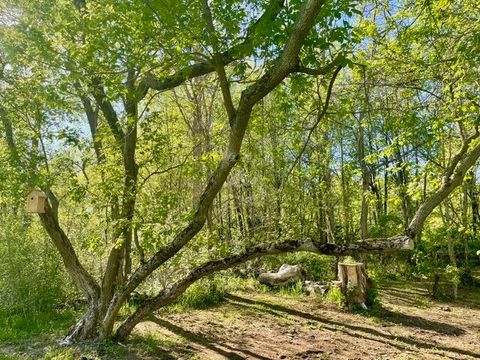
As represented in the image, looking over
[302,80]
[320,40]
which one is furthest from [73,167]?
[320,40]

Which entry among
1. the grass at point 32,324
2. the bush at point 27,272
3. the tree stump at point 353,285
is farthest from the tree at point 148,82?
the tree stump at point 353,285

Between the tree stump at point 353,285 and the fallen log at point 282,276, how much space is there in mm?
2333

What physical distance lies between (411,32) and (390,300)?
6615mm

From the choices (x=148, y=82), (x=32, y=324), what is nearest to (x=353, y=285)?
(x=148, y=82)

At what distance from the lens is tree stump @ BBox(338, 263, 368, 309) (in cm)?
836

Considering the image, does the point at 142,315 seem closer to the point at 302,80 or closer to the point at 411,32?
the point at 302,80

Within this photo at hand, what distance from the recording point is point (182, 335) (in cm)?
631

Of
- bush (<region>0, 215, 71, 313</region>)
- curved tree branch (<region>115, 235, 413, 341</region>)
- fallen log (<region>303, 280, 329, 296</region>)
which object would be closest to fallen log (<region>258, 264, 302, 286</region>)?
fallen log (<region>303, 280, 329, 296</region>)

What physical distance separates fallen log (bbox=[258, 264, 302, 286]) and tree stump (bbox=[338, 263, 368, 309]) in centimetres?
233

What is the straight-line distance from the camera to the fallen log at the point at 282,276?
10.6 metres

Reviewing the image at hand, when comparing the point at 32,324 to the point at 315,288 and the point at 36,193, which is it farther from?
the point at 315,288

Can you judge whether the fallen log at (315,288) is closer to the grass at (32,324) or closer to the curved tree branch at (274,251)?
the grass at (32,324)

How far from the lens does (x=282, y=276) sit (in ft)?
34.8

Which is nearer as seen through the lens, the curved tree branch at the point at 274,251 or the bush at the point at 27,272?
the curved tree branch at the point at 274,251
